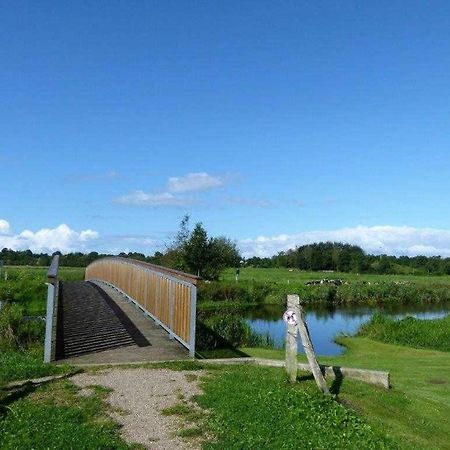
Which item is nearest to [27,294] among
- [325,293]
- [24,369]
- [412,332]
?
[412,332]

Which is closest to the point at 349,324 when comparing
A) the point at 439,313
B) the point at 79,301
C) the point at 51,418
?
the point at 439,313

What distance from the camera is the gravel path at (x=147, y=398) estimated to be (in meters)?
5.61

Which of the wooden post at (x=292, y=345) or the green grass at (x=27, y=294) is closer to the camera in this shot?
the wooden post at (x=292, y=345)

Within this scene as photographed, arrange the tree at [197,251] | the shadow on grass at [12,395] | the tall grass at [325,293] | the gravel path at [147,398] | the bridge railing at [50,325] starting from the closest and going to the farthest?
the gravel path at [147,398] < the shadow on grass at [12,395] < the bridge railing at [50,325] < the tall grass at [325,293] < the tree at [197,251]

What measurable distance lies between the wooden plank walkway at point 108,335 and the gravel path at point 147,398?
1.17 metres

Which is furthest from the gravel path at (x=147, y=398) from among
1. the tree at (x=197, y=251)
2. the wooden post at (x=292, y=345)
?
the tree at (x=197, y=251)

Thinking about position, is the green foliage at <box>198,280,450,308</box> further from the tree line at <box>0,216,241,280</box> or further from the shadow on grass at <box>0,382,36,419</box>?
the shadow on grass at <box>0,382,36,419</box>

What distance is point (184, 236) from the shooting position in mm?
45031

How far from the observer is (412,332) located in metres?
21.4

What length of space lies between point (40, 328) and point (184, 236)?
28.3 metres

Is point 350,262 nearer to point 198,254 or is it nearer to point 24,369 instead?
point 198,254

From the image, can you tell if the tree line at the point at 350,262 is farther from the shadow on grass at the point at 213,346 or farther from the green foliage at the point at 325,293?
the shadow on grass at the point at 213,346

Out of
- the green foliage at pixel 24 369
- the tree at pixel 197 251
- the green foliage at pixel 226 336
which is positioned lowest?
the green foliage at pixel 226 336

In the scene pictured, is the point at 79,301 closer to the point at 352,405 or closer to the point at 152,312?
the point at 152,312
